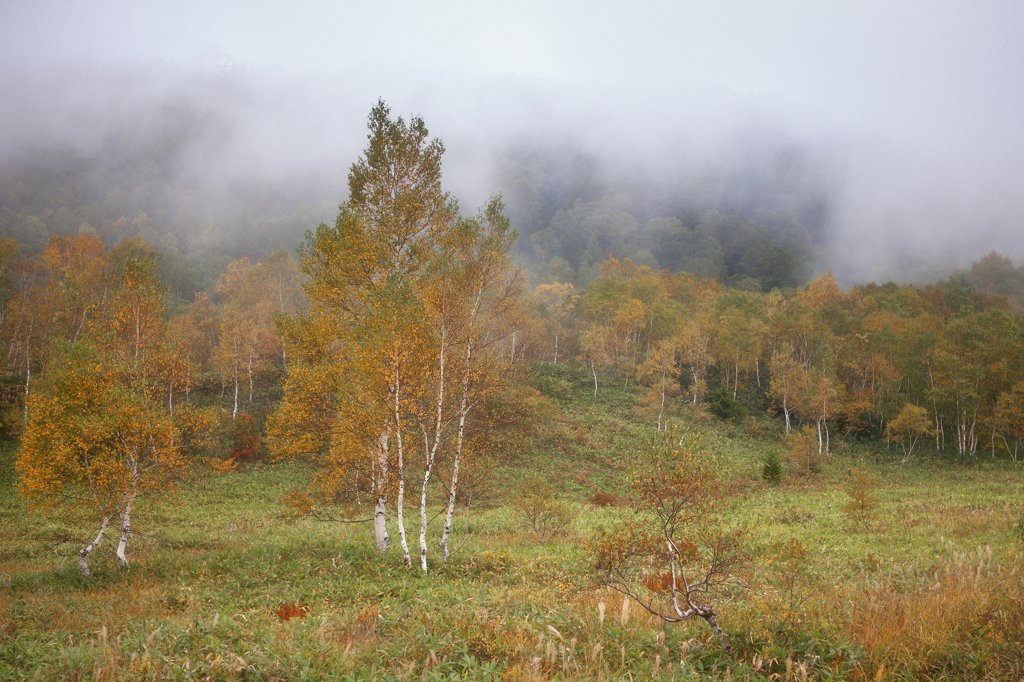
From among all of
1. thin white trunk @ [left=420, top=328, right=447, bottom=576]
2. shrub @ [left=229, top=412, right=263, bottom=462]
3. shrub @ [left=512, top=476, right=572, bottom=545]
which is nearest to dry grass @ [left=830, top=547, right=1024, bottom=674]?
thin white trunk @ [left=420, top=328, right=447, bottom=576]

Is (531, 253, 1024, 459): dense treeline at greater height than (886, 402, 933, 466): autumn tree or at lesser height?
greater

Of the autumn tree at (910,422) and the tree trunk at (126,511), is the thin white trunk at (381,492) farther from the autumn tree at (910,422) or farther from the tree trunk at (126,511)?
the autumn tree at (910,422)

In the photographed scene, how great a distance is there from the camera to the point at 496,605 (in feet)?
25.9

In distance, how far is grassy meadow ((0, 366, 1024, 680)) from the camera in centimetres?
517

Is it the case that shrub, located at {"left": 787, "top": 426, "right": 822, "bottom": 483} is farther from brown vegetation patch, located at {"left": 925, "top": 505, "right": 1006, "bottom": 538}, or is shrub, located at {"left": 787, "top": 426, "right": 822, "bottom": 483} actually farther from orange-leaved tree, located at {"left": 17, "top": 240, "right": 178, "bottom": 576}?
orange-leaved tree, located at {"left": 17, "top": 240, "right": 178, "bottom": 576}

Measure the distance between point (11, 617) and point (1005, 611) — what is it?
15.0 m

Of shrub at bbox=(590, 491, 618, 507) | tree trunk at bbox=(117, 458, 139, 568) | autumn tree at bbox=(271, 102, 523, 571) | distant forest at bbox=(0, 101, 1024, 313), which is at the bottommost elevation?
shrub at bbox=(590, 491, 618, 507)

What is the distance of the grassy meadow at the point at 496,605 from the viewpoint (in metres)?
5.17

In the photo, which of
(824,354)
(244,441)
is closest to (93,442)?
(244,441)

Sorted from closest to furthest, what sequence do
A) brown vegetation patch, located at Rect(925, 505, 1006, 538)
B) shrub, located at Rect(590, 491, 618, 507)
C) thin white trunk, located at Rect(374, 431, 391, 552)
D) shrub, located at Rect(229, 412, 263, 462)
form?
thin white trunk, located at Rect(374, 431, 391, 552)
brown vegetation patch, located at Rect(925, 505, 1006, 538)
shrub, located at Rect(590, 491, 618, 507)
shrub, located at Rect(229, 412, 263, 462)

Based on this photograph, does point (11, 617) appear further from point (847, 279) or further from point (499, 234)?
point (847, 279)

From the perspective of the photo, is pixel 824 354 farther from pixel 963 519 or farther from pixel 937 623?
pixel 937 623

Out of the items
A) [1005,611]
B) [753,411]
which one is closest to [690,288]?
[753,411]

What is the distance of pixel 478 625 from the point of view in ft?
21.1
